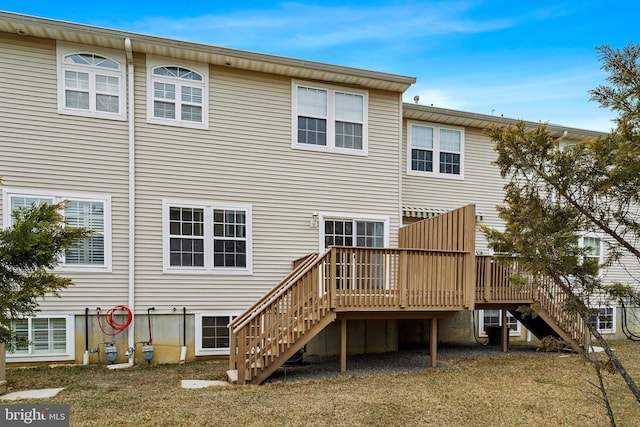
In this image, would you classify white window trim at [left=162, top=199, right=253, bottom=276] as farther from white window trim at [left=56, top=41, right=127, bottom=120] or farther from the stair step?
the stair step

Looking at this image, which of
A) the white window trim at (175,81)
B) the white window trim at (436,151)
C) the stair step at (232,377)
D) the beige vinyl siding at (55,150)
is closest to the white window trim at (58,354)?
the beige vinyl siding at (55,150)

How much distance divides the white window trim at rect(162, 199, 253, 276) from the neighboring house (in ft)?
0.07

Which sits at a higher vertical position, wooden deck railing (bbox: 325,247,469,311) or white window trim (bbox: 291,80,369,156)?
white window trim (bbox: 291,80,369,156)

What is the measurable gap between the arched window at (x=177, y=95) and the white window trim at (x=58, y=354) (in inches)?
162

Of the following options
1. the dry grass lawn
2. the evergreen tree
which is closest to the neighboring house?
the dry grass lawn

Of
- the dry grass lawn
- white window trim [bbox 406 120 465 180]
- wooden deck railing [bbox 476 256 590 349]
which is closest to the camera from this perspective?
the dry grass lawn

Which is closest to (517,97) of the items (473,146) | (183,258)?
(473,146)

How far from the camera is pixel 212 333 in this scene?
8.89 meters

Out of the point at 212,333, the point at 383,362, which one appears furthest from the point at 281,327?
the point at 383,362

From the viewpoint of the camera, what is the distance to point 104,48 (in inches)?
332

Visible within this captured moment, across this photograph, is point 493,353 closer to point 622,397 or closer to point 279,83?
point 622,397

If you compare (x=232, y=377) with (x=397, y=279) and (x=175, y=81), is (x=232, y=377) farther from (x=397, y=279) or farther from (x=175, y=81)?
(x=175, y=81)

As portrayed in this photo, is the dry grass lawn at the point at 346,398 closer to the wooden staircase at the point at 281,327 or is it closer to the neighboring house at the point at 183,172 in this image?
the wooden staircase at the point at 281,327

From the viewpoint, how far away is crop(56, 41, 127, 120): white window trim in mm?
8211
